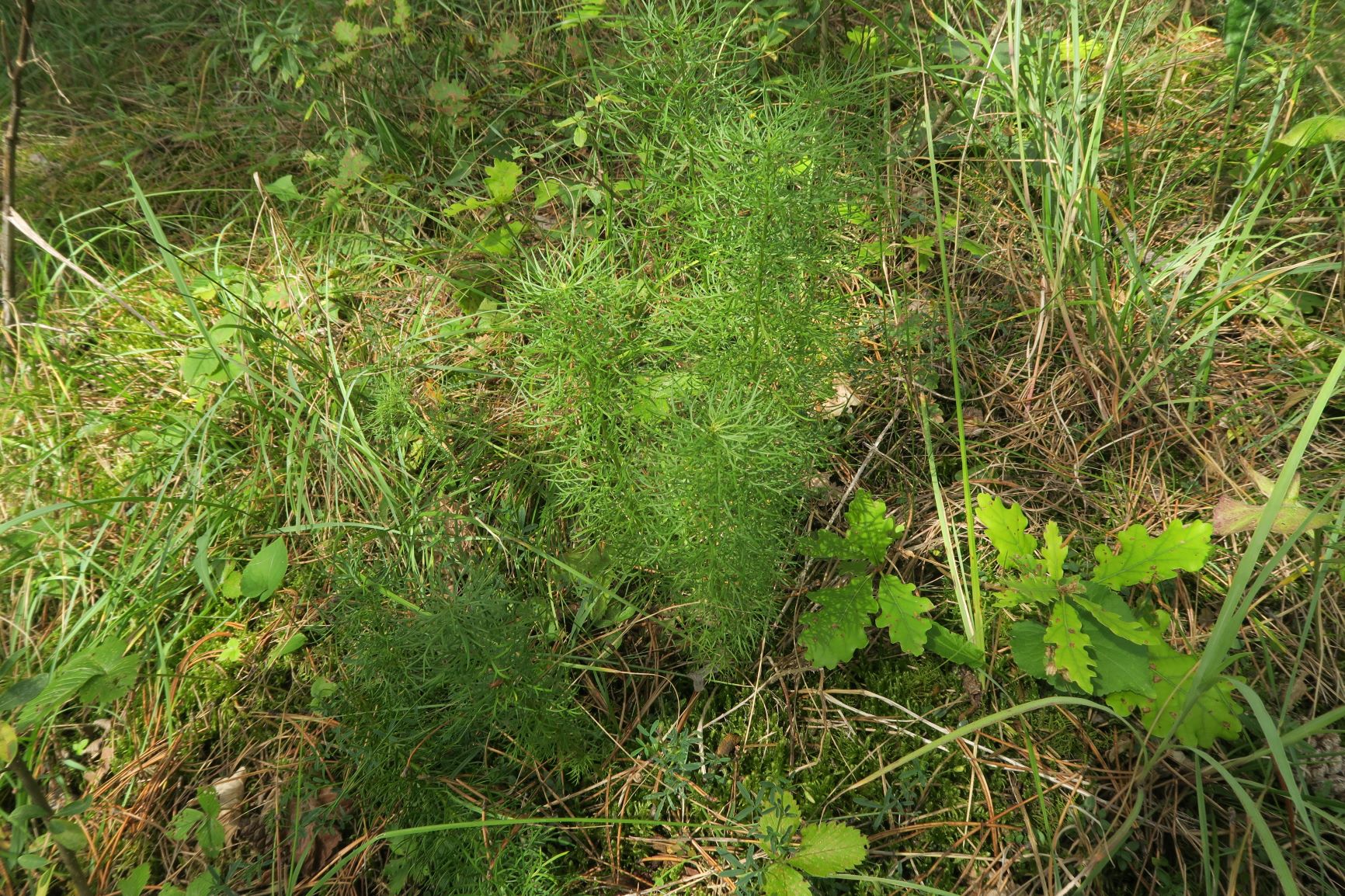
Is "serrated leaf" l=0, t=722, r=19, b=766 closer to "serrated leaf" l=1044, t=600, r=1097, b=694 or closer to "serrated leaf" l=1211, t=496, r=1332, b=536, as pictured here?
"serrated leaf" l=1044, t=600, r=1097, b=694

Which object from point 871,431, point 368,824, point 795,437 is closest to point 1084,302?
point 871,431

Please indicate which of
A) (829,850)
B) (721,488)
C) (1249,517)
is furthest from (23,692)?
(1249,517)

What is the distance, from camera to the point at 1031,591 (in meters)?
1.66

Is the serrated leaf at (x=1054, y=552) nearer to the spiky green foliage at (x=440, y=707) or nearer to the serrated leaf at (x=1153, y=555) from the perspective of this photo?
the serrated leaf at (x=1153, y=555)

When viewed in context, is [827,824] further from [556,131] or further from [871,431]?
[556,131]

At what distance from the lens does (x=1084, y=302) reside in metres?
1.94

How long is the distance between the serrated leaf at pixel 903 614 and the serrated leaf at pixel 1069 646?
249 millimetres

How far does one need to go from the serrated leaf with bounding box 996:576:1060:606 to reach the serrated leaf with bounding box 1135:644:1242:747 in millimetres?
231

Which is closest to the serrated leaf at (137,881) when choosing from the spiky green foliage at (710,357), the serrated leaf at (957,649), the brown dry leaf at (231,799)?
the brown dry leaf at (231,799)

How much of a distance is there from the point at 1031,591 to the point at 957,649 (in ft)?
0.69

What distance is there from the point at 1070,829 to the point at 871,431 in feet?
3.45

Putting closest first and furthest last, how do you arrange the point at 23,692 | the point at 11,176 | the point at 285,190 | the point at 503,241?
1. the point at 23,692
2. the point at 11,176
3. the point at 503,241
4. the point at 285,190

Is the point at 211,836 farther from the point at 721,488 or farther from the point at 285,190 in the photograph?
the point at 285,190

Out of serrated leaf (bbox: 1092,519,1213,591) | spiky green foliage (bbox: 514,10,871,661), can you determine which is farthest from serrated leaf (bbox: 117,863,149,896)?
serrated leaf (bbox: 1092,519,1213,591)
